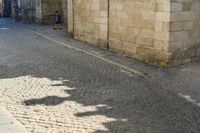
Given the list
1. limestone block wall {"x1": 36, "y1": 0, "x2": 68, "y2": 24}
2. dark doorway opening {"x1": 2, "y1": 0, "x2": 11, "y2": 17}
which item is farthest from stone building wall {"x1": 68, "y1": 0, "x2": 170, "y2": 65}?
dark doorway opening {"x1": 2, "y1": 0, "x2": 11, "y2": 17}

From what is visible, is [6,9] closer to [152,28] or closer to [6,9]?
[6,9]

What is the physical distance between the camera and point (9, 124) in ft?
18.1

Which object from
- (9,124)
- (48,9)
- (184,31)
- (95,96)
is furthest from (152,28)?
(48,9)

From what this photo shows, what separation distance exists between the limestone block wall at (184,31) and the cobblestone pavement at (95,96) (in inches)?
13.6

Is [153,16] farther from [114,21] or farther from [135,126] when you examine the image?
[135,126]

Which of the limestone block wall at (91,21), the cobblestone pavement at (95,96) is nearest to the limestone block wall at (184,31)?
the cobblestone pavement at (95,96)

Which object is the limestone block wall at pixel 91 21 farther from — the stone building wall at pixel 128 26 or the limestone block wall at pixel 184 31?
the limestone block wall at pixel 184 31

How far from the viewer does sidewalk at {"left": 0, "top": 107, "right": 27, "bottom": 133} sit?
5262 millimetres

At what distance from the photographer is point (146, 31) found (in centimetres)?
1072

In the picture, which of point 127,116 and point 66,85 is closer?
point 127,116

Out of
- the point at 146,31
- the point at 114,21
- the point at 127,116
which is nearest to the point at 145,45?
the point at 146,31

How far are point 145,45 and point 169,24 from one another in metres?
1.36

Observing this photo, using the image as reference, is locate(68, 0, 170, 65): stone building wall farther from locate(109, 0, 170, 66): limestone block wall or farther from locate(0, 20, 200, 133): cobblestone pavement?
locate(0, 20, 200, 133): cobblestone pavement

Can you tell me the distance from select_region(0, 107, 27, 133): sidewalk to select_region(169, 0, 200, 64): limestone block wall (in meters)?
5.46
